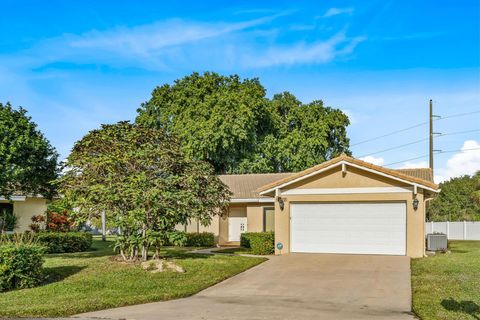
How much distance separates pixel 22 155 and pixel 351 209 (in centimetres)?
1298

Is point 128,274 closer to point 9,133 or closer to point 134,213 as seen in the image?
point 134,213

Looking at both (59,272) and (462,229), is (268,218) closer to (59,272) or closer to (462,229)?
(59,272)

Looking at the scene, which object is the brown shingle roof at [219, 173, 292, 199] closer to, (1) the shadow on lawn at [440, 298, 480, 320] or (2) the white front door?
(2) the white front door

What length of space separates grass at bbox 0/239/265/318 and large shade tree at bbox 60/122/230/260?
1.39m

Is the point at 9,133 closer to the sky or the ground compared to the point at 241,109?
Answer: closer to the ground

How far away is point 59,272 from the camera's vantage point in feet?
51.7

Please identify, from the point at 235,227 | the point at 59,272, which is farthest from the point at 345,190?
the point at 59,272

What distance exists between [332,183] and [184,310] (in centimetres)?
1229

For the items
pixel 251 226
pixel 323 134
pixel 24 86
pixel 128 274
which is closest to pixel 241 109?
pixel 323 134

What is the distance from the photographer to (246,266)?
17.8 m

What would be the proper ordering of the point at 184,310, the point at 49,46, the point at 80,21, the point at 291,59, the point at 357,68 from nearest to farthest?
1. the point at 184,310
2. the point at 80,21
3. the point at 49,46
4. the point at 291,59
5. the point at 357,68

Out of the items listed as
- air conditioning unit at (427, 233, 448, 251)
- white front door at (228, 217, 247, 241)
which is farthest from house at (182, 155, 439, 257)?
white front door at (228, 217, 247, 241)

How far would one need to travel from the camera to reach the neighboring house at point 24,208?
29188 millimetres

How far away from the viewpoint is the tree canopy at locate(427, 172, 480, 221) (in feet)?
171
